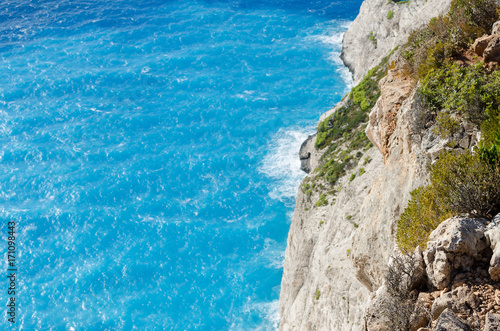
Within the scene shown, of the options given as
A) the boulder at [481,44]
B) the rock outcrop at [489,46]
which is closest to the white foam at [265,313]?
the boulder at [481,44]

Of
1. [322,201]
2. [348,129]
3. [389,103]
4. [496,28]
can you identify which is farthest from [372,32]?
[496,28]

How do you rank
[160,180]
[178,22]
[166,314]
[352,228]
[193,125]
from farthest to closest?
1. [178,22]
2. [193,125]
3. [160,180]
4. [166,314]
5. [352,228]

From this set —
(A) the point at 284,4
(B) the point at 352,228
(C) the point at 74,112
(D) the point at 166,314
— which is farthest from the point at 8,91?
(B) the point at 352,228

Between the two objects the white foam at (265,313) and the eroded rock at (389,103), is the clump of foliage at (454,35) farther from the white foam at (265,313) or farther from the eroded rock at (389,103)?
the white foam at (265,313)

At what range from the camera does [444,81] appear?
1714 centimetres

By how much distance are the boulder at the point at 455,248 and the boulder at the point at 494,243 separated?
150 mm

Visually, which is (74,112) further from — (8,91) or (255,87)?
(255,87)

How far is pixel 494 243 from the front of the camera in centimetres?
Answer: 1088

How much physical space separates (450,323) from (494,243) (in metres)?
2.36

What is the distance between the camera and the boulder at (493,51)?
16.6 meters

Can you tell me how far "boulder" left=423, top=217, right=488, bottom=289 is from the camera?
36.2ft

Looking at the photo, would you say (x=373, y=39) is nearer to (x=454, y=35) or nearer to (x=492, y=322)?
(x=454, y=35)

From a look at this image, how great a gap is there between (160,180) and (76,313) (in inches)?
759

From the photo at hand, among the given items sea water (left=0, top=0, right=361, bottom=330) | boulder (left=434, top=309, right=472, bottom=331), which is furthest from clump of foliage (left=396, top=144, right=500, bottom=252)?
sea water (left=0, top=0, right=361, bottom=330)
